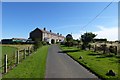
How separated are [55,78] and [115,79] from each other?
315 centimetres

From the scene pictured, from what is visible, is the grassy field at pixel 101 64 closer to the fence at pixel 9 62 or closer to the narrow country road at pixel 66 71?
the narrow country road at pixel 66 71

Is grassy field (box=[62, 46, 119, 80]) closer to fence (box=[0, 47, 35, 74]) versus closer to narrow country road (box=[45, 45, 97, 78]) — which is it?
narrow country road (box=[45, 45, 97, 78])

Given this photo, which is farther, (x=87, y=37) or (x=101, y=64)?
(x=87, y=37)

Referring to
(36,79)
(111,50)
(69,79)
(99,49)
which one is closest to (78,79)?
(69,79)

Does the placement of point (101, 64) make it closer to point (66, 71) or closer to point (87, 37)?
point (66, 71)

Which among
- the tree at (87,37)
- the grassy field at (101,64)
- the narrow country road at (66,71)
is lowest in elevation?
the narrow country road at (66,71)

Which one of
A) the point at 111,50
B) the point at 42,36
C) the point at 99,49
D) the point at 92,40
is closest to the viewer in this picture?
the point at 111,50

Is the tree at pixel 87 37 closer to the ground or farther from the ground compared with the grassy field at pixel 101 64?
farther from the ground

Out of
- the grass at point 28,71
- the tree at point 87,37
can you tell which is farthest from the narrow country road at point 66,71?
the tree at point 87,37

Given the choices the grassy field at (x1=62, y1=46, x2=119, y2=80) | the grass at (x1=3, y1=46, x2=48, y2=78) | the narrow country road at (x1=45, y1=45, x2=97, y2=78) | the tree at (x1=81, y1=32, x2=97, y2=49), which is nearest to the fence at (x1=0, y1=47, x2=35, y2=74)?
the grass at (x1=3, y1=46, x2=48, y2=78)

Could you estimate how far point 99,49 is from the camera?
120 feet

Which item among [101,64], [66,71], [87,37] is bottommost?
[66,71]

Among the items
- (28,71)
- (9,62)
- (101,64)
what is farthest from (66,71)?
(9,62)

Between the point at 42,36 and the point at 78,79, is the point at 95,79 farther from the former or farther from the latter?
the point at 42,36
